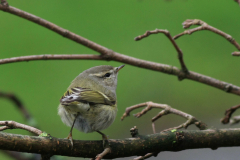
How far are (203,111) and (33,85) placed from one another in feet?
12.1

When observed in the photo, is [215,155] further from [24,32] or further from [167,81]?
[24,32]

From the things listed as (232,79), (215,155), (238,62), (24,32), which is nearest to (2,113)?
(24,32)

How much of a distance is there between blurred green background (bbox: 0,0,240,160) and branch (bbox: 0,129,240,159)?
152 inches

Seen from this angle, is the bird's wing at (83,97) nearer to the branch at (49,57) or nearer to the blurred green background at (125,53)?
the branch at (49,57)

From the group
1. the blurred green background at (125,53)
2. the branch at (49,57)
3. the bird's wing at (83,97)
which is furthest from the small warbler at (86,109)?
the blurred green background at (125,53)

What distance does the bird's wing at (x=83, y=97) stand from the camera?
2.45 meters

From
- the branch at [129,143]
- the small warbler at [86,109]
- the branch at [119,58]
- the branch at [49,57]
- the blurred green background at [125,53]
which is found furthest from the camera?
the blurred green background at [125,53]

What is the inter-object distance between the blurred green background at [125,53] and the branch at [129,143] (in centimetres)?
387

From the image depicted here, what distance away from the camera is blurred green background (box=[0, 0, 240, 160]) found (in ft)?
21.4

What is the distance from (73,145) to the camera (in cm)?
188

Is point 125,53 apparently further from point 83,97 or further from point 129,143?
point 129,143

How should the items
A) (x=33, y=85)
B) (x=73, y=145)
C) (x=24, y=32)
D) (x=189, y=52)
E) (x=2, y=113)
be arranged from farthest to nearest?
(x=24, y=32)
(x=189, y=52)
(x=33, y=85)
(x=2, y=113)
(x=73, y=145)

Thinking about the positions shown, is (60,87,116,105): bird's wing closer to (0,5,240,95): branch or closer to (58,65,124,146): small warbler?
(58,65,124,146): small warbler

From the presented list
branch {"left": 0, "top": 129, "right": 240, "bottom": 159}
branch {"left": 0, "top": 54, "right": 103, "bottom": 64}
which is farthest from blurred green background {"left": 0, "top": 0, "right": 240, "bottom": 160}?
branch {"left": 0, "top": 129, "right": 240, "bottom": 159}
